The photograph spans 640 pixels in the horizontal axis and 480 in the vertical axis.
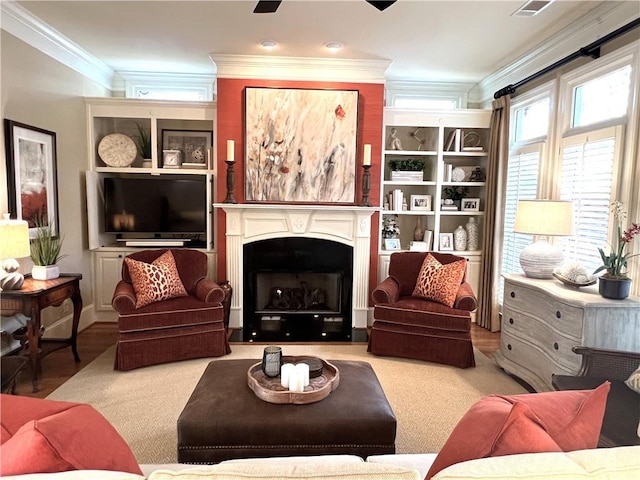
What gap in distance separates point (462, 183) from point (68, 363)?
4334 mm

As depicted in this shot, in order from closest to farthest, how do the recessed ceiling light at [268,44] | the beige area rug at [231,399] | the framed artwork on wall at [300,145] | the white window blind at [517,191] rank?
the beige area rug at [231,399]
the recessed ceiling light at [268,44]
the white window blind at [517,191]
the framed artwork on wall at [300,145]

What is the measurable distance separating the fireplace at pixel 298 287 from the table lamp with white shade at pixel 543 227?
5.88 feet

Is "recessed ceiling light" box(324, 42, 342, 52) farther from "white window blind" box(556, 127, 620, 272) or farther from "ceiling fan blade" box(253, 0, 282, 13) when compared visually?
"white window blind" box(556, 127, 620, 272)

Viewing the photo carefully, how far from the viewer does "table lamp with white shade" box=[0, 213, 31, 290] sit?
2732 mm

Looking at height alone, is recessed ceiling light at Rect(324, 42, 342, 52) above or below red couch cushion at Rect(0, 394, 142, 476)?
above

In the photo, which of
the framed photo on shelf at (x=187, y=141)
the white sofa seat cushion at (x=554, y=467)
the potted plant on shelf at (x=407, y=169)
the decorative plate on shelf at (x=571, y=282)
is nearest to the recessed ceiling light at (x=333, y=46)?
the potted plant on shelf at (x=407, y=169)

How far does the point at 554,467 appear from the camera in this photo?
2.76 feet

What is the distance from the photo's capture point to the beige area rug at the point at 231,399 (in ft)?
7.98

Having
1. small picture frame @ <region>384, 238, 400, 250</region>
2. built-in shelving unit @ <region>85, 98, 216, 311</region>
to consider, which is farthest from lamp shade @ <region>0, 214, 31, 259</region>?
small picture frame @ <region>384, 238, 400, 250</region>

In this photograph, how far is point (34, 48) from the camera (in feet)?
11.6

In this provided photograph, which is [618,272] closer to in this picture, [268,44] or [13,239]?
[268,44]

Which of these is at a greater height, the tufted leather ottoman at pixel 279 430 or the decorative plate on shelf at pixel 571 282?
the decorative plate on shelf at pixel 571 282

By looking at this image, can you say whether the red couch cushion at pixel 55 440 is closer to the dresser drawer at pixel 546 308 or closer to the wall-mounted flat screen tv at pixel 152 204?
the dresser drawer at pixel 546 308

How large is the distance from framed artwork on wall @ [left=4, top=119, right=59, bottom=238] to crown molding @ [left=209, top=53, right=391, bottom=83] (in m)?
1.82
